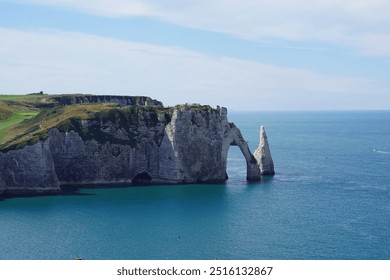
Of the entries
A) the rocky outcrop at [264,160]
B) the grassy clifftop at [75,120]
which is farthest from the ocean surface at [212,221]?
the grassy clifftop at [75,120]

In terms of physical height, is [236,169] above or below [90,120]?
below

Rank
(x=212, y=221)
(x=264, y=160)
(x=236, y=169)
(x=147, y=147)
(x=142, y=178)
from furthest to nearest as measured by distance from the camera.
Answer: (x=236, y=169) → (x=264, y=160) → (x=142, y=178) → (x=147, y=147) → (x=212, y=221)

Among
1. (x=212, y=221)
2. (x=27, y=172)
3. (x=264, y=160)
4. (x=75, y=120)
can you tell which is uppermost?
(x=75, y=120)

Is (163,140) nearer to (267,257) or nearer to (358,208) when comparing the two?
(358,208)

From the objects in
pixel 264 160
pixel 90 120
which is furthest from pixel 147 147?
pixel 264 160

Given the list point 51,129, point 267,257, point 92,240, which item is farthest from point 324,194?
point 51,129

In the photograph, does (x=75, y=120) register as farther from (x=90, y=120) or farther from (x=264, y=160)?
(x=264, y=160)
